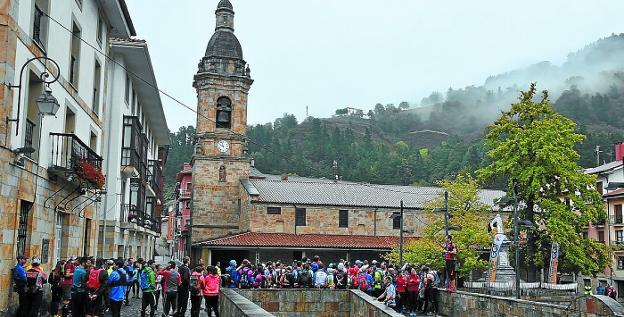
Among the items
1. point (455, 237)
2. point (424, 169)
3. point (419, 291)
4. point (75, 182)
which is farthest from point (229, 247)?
point (424, 169)

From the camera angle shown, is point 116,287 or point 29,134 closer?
point 29,134

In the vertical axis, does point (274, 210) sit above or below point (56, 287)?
above

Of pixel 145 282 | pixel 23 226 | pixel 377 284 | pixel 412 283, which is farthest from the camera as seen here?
pixel 377 284

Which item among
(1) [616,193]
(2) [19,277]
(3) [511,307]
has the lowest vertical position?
(3) [511,307]

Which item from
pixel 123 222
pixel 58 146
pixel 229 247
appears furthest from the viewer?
pixel 229 247

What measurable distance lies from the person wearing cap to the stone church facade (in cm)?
3672

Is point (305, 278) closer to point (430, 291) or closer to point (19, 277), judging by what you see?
point (430, 291)

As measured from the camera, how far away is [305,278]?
22.9 metres

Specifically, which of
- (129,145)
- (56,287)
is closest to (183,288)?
(56,287)

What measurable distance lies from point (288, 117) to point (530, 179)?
159m

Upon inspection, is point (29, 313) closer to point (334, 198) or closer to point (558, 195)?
point (558, 195)

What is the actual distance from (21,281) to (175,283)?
4.08 metres

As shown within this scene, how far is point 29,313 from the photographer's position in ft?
39.3

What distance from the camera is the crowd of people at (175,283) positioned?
1266 cm
